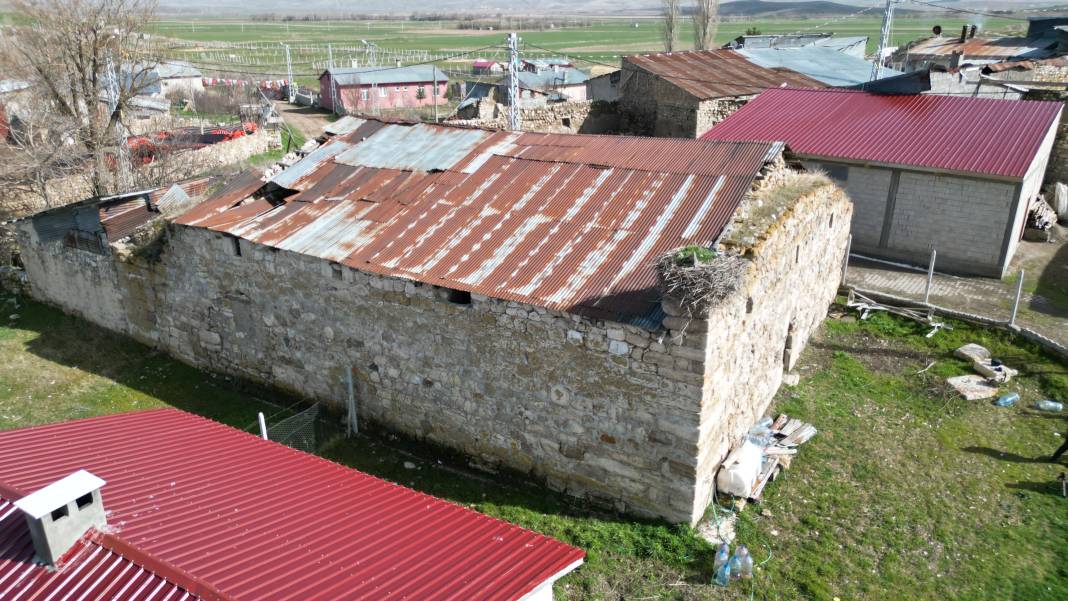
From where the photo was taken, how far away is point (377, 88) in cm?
5156

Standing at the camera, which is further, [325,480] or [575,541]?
[575,541]

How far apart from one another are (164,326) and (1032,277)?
19009mm

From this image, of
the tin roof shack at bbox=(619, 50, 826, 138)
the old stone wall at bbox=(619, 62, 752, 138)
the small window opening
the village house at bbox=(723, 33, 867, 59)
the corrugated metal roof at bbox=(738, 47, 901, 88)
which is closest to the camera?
the small window opening

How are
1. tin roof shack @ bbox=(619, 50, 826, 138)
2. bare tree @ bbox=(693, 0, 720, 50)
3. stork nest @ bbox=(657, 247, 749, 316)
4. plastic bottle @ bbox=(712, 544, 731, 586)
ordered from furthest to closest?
bare tree @ bbox=(693, 0, 720, 50)
tin roof shack @ bbox=(619, 50, 826, 138)
plastic bottle @ bbox=(712, 544, 731, 586)
stork nest @ bbox=(657, 247, 749, 316)

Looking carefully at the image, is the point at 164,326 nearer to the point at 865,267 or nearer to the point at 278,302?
the point at 278,302

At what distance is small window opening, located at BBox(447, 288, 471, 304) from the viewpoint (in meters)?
9.85

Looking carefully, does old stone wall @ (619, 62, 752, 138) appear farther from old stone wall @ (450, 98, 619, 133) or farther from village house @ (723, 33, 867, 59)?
village house @ (723, 33, 867, 59)

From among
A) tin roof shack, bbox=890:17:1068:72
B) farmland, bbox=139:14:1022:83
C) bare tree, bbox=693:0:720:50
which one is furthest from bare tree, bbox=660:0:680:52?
tin roof shack, bbox=890:17:1068:72

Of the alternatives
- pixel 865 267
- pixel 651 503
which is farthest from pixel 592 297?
pixel 865 267

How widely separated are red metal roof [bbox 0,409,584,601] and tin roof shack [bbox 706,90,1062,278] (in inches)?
551

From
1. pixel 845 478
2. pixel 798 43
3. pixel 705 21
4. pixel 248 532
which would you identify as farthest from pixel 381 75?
pixel 248 532

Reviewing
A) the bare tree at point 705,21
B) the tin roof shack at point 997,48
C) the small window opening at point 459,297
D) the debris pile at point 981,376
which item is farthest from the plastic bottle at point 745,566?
the bare tree at point 705,21

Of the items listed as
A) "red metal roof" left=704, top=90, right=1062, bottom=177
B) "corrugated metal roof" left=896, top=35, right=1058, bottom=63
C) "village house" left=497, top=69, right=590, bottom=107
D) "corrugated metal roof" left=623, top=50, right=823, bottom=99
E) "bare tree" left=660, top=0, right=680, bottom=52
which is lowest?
"village house" left=497, top=69, right=590, bottom=107

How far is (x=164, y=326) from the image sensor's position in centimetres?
1406
